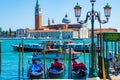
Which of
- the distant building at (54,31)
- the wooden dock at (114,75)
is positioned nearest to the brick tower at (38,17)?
the distant building at (54,31)

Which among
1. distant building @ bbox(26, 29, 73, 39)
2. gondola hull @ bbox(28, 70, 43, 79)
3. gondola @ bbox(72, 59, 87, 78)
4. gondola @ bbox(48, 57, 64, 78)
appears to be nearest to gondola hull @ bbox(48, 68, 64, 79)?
gondola @ bbox(48, 57, 64, 78)

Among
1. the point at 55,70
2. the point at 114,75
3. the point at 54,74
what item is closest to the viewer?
the point at 114,75

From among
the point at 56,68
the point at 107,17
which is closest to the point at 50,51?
the point at 56,68

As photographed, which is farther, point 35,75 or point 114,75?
point 35,75

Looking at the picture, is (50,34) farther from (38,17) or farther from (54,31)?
(38,17)

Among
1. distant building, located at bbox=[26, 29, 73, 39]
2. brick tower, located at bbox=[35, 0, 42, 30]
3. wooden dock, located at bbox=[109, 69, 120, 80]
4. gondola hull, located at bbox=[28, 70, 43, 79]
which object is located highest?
brick tower, located at bbox=[35, 0, 42, 30]

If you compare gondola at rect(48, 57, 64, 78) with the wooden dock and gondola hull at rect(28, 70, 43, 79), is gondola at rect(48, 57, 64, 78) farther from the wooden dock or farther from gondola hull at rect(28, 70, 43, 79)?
the wooden dock

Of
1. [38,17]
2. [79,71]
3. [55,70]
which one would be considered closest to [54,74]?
[55,70]

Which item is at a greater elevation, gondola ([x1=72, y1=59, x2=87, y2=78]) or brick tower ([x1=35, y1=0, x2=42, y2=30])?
brick tower ([x1=35, y1=0, x2=42, y2=30])

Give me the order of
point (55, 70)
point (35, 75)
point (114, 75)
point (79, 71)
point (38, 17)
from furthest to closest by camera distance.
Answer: point (38, 17), point (55, 70), point (35, 75), point (79, 71), point (114, 75)

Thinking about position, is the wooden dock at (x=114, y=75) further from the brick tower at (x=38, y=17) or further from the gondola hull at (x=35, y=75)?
the brick tower at (x=38, y=17)

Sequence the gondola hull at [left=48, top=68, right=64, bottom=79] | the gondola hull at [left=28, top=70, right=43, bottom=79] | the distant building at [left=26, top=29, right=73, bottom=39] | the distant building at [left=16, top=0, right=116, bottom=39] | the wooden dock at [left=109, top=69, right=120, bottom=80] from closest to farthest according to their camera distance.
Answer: the wooden dock at [left=109, top=69, right=120, bottom=80] → the gondola hull at [left=28, top=70, right=43, bottom=79] → the gondola hull at [left=48, top=68, right=64, bottom=79] → the distant building at [left=16, top=0, right=116, bottom=39] → the distant building at [left=26, top=29, right=73, bottom=39]

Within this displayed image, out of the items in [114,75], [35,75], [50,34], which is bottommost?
[35,75]

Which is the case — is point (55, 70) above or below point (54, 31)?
below
